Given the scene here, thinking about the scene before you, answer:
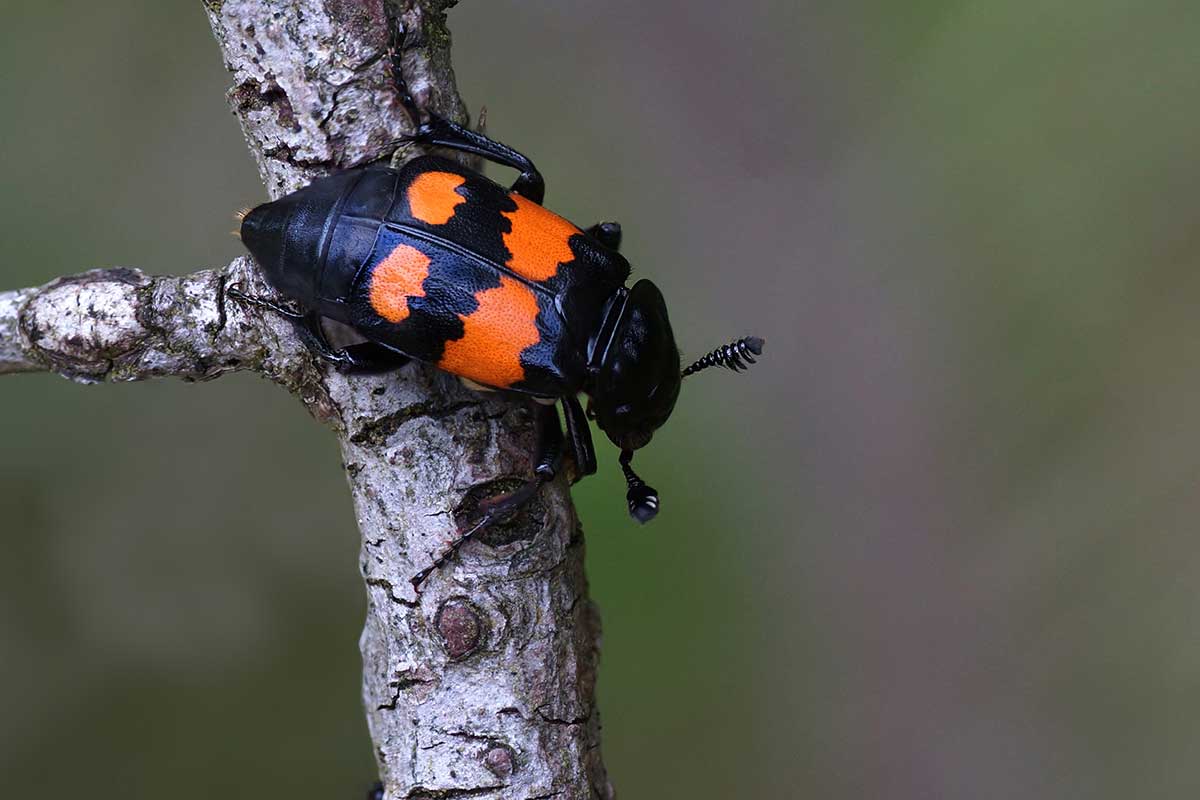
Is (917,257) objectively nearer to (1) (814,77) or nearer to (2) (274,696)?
(1) (814,77)

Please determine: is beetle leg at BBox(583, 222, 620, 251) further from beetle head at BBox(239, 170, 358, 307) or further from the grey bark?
beetle head at BBox(239, 170, 358, 307)

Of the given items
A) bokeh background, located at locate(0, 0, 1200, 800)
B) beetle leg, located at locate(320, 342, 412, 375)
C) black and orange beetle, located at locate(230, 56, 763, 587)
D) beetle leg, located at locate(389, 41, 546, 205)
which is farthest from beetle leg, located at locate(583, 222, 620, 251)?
bokeh background, located at locate(0, 0, 1200, 800)

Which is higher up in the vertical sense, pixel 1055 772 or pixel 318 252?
pixel 318 252

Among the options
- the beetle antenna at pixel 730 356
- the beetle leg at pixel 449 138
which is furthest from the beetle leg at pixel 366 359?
the beetle antenna at pixel 730 356

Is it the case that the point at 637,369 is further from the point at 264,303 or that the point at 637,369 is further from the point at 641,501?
the point at 264,303

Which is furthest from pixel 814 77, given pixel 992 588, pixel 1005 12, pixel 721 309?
pixel 992 588

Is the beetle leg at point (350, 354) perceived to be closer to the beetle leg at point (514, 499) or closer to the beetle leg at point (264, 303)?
the beetle leg at point (264, 303)

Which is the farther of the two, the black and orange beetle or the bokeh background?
the bokeh background
